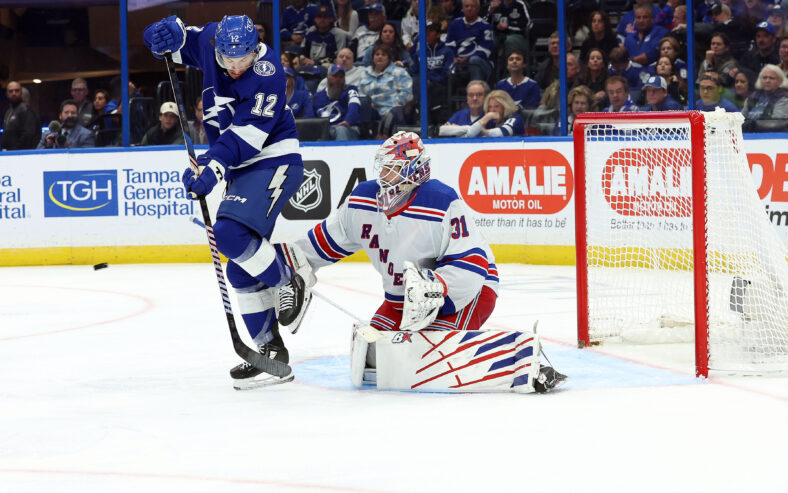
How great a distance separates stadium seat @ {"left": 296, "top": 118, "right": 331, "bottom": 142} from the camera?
8141mm

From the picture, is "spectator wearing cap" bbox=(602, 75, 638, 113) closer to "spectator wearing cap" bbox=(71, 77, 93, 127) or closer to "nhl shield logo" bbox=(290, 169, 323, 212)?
"nhl shield logo" bbox=(290, 169, 323, 212)

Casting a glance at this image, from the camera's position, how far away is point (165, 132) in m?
8.23

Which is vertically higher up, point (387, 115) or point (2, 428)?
point (387, 115)

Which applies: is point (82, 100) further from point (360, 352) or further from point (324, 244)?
point (360, 352)

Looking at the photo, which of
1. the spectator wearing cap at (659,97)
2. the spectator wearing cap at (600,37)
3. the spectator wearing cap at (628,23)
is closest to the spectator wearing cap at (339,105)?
the spectator wearing cap at (600,37)

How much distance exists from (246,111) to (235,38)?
0.23m

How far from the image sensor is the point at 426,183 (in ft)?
11.5

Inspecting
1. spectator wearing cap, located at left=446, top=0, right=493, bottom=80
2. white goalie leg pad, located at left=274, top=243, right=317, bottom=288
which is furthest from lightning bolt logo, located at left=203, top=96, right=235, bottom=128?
spectator wearing cap, located at left=446, top=0, right=493, bottom=80

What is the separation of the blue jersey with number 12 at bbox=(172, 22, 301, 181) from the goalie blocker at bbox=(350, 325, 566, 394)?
0.68m

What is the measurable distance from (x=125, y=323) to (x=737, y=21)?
448 centimetres

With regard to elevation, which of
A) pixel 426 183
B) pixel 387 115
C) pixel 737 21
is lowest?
pixel 426 183

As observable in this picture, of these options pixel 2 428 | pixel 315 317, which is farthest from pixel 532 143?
pixel 2 428

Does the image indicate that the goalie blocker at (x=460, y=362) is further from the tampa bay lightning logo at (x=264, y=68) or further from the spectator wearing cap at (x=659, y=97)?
the spectator wearing cap at (x=659, y=97)

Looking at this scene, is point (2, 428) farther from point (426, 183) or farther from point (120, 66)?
point (120, 66)
